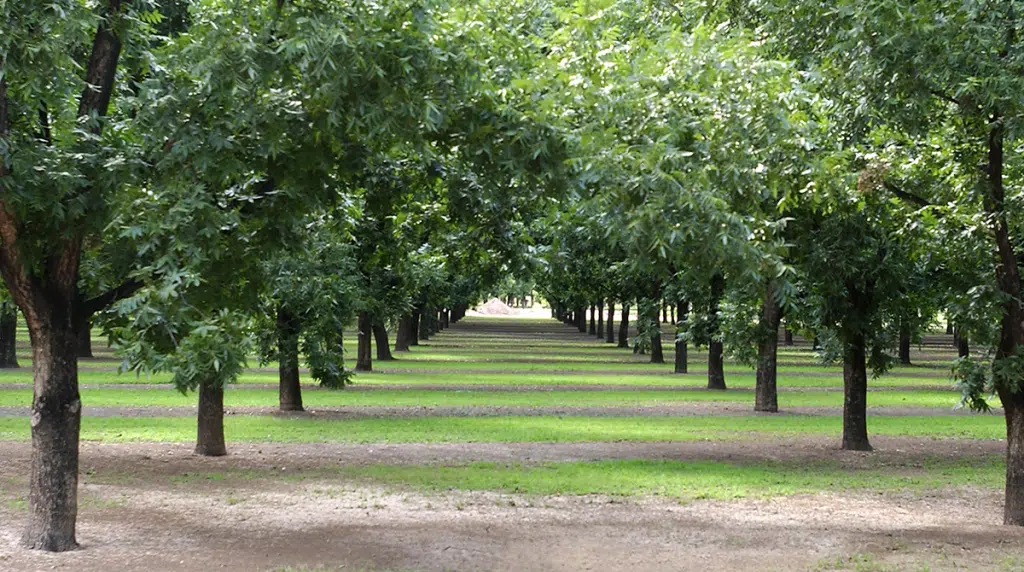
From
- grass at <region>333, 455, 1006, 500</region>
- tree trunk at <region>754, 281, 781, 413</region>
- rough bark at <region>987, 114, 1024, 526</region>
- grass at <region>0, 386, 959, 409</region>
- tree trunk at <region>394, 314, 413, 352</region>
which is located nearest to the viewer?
rough bark at <region>987, 114, 1024, 526</region>

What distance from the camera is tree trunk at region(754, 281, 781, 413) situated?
22984 millimetres

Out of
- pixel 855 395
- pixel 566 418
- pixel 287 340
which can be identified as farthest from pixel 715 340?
pixel 287 340

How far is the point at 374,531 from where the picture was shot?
11648 mm

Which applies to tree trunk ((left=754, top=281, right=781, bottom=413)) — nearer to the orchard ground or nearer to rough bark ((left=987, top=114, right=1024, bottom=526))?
the orchard ground

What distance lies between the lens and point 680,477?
627 inches

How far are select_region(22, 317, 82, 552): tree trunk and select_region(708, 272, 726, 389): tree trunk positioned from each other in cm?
1846

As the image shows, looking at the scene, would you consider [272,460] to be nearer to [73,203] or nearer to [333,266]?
[333,266]

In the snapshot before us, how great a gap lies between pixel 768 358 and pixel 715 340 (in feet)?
10.2

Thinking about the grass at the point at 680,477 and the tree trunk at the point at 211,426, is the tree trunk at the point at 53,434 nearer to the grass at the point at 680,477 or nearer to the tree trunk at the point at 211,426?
the grass at the point at 680,477

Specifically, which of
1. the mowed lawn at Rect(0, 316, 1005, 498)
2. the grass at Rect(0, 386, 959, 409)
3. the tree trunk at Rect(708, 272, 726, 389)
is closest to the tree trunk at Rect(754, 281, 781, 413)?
the mowed lawn at Rect(0, 316, 1005, 498)

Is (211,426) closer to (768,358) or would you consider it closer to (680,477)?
(680,477)

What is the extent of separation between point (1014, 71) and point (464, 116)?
5103mm

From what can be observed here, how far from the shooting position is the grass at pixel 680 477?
14734 mm

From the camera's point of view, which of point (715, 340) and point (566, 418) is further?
point (715, 340)
